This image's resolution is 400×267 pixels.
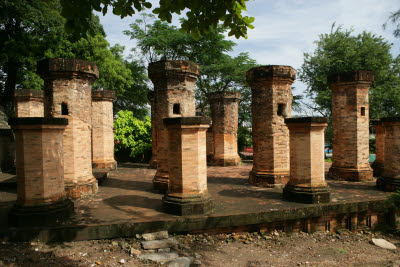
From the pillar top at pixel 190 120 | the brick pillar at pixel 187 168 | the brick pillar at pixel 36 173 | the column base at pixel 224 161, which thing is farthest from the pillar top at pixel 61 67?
the column base at pixel 224 161

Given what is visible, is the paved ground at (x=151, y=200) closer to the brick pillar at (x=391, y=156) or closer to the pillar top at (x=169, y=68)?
the brick pillar at (x=391, y=156)

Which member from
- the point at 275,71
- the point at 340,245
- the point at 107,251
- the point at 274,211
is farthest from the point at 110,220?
the point at 275,71

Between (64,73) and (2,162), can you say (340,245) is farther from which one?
(2,162)

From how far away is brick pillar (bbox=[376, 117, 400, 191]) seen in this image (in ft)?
25.1

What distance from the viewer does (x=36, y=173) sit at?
17.4ft

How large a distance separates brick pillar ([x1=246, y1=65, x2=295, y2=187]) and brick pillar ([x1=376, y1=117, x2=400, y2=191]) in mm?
2607

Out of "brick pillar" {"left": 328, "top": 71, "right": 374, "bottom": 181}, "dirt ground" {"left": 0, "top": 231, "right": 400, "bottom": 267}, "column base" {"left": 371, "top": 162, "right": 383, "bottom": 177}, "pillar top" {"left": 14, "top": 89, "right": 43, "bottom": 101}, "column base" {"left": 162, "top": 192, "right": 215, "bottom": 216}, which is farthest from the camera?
"pillar top" {"left": 14, "top": 89, "right": 43, "bottom": 101}

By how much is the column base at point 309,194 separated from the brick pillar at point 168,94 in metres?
3.30

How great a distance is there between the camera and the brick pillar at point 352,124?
8969mm

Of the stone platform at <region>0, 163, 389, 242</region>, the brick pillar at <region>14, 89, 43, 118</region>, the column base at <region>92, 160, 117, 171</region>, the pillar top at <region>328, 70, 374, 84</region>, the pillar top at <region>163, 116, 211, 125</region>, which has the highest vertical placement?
the pillar top at <region>328, 70, 374, 84</region>

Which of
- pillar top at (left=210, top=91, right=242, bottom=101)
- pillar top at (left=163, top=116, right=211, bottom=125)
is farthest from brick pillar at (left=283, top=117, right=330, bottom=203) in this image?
pillar top at (left=210, top=91, right=242, bottom=101)

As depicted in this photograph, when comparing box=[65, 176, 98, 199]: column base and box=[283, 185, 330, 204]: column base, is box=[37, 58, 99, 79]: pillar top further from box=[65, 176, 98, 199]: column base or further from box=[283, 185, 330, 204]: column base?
box=[283, 185, 330, 204]: column base

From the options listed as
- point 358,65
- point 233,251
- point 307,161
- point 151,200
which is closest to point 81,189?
point 151,200

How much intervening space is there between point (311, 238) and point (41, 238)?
5.28 meters
